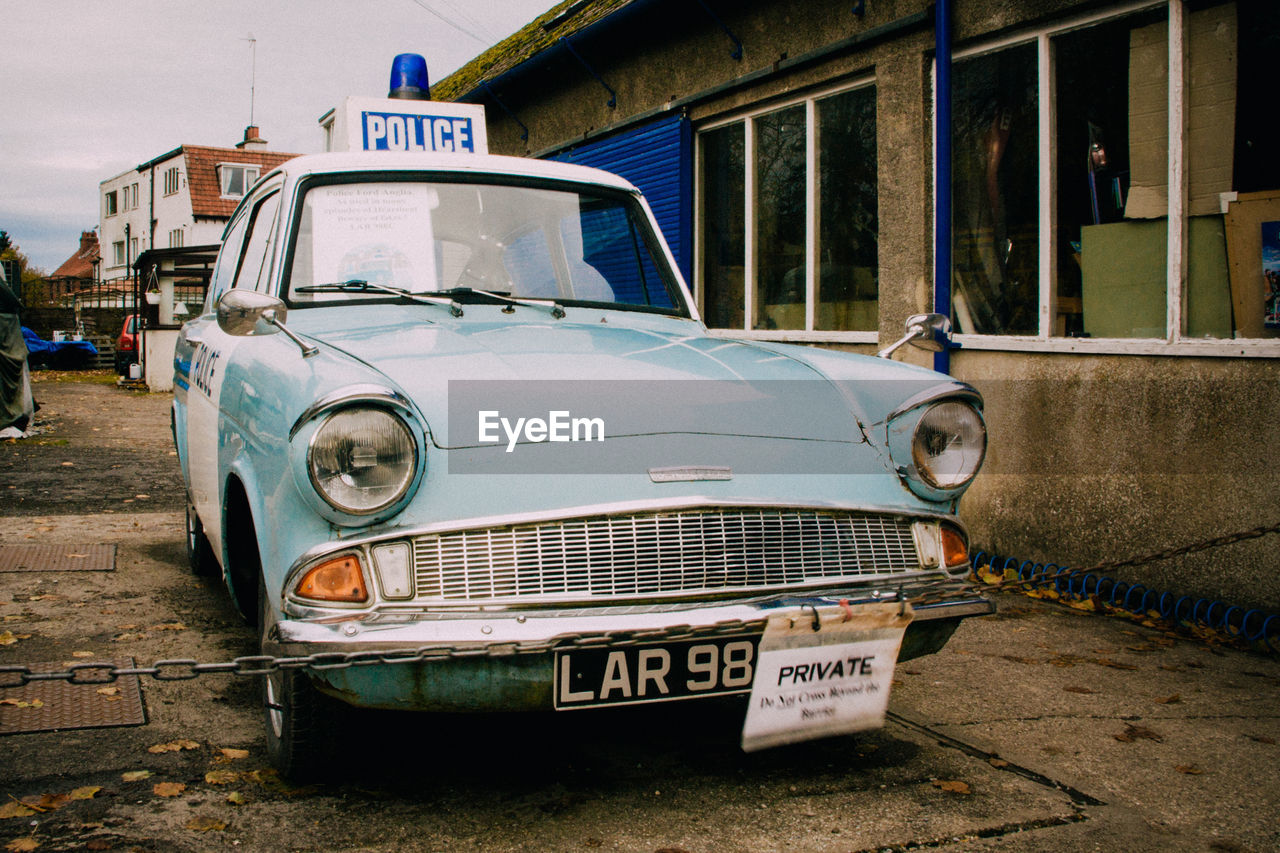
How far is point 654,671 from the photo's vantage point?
2.28 m

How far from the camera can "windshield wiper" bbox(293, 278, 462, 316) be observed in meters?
3.30

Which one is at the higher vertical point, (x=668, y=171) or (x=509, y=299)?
(x=668, y=171)

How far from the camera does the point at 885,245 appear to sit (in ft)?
20.8

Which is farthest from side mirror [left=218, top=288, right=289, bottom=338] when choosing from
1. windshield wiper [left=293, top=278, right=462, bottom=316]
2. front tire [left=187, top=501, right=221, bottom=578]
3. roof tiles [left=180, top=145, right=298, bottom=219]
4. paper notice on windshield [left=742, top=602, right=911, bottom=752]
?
roof tiles [left=180, top=145, right=298, bottom=219]

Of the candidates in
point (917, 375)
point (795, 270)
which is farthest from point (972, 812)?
point (795, 270)

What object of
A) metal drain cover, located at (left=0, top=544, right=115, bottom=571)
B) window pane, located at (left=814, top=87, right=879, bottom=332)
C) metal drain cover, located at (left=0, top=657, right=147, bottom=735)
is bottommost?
metal drain cover, located at (left=0, top=657, right=147, bottom=735)

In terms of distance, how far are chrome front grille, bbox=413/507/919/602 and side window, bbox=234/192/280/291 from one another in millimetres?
1648

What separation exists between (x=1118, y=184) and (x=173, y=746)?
4663 mm

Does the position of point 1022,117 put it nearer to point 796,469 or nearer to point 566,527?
point 796,469

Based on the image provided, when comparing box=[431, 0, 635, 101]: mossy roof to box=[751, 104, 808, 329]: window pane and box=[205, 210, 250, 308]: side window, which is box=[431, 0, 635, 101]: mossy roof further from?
box=[205, 210, 250, 308]: side window

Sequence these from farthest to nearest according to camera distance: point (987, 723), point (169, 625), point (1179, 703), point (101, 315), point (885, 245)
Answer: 1. point (101, 315)
2. point (885, 245)
3. point (169, 625)
4. point (1179, 703)
5. point (987, 723)

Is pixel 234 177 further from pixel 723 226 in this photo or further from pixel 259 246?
pixel 259 246

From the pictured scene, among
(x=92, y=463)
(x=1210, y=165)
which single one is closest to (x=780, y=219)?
(x=1210, y=165)

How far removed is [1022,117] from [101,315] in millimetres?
37822
